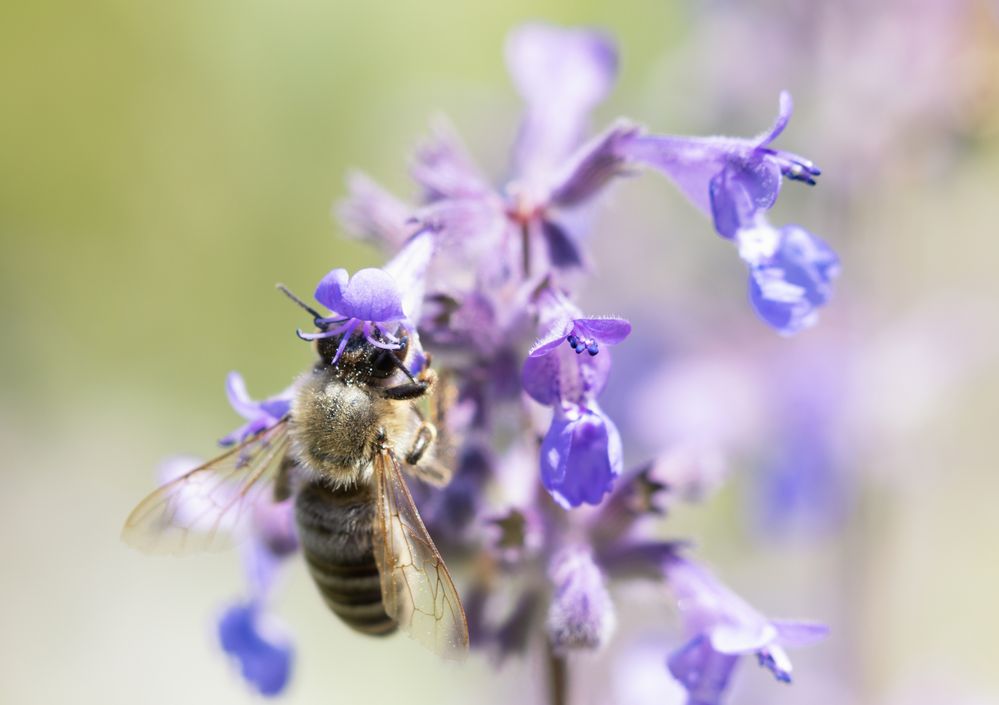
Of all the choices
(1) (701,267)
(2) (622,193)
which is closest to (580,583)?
(1) (701,267)

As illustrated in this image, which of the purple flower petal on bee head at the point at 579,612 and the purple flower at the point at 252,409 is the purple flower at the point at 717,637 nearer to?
the purple flower petal on bee head at the point at 579,612

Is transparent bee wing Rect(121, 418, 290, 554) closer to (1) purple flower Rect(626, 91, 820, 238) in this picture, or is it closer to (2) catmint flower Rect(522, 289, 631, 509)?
(2) catmint flower Rect(522, 289, 631, 509)

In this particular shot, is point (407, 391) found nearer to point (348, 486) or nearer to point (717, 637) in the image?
point (348, 486)

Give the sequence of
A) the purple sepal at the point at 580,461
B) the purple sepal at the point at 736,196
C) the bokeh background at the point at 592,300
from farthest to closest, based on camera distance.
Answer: the bokeh background at the point at 592,300 < the purple sepal at the point at 736,196 < the purple sepal at the point at 580,461

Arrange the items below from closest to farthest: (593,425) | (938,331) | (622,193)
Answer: (593,425) < (938,331) < (622,193)

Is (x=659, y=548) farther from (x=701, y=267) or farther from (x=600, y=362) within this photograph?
(x=701, y=267)

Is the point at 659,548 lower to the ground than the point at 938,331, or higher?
higher

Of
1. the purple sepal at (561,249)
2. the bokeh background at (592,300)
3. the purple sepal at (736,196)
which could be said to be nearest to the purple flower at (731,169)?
the purple sepal at (736,196)
